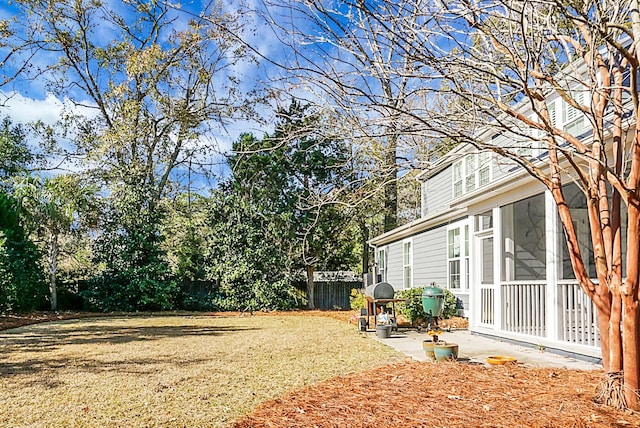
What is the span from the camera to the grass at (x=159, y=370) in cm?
465

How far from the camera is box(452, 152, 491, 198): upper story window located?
12828 millimetres

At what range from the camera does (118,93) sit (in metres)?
20.8

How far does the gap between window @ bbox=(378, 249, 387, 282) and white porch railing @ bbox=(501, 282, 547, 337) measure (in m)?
10.7

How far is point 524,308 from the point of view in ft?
27.9

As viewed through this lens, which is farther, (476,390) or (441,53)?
(476,390)

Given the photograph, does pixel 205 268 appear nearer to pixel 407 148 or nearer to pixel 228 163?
pixel 228 163

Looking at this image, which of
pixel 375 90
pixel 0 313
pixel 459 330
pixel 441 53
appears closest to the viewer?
pixel 441 53

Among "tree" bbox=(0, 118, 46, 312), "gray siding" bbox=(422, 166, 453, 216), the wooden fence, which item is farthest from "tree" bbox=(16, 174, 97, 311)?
"gray siding" bbox=(422, 166, 453, 216)

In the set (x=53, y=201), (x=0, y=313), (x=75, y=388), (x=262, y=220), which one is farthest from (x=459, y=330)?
(x=53, y=201)

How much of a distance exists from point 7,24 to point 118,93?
15.6 feet

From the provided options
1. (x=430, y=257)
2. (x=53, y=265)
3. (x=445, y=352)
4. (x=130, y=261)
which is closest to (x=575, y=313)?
(x=445, y=352)

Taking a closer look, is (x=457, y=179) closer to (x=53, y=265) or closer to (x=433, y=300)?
(x=433, y=300)

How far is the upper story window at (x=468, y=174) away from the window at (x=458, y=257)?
1.15m

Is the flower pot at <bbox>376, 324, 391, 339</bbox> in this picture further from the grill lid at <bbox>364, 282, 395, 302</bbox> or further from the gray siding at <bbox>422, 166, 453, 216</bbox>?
the gray siding at <bbox>422, 166, 453, 216</bbox>
